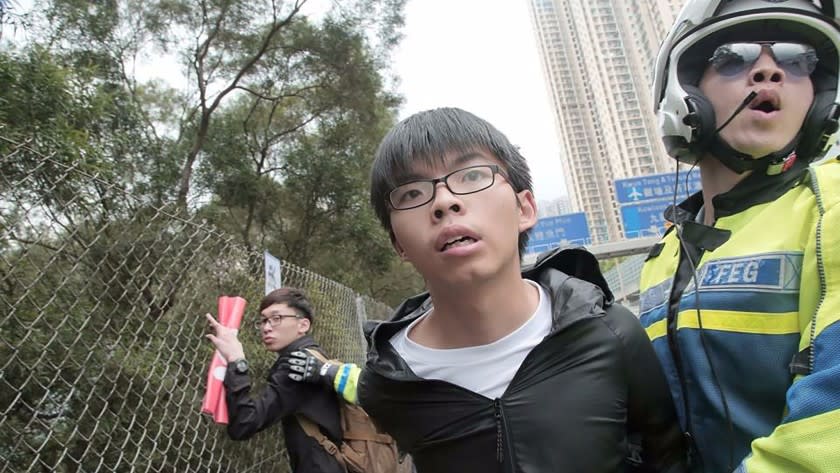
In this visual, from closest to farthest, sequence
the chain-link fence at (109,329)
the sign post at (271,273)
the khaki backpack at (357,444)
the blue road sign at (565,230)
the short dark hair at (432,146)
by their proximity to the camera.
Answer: the short dark hair at (432,146) < the chain-link fence at (109,329) < the khaki backpack at (357,444) < the sign post at (271,273) < the blue road sign at (565,230)

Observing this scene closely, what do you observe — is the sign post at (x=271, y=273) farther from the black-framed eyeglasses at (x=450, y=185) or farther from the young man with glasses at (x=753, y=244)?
the young man with glasses at (x=753, y=244)

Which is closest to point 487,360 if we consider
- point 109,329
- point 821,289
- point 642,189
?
point 821,289

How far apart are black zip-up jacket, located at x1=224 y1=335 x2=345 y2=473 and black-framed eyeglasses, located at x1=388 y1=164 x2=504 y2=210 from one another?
1375 millimetres

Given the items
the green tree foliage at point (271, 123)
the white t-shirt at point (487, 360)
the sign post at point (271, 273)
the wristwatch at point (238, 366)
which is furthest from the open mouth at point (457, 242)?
the green tree foliage at point (271, 123)

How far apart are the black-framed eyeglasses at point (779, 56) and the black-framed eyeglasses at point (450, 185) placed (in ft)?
2.06

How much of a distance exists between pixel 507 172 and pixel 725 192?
1.83ft

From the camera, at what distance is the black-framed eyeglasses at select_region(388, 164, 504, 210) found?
1.14m

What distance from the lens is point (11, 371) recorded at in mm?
2400

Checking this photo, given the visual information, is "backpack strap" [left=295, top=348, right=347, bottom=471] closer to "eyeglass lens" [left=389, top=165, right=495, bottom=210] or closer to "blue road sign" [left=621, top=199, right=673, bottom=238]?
"eyeglass lens" [left=389, top=165, right=495, bottom=210]

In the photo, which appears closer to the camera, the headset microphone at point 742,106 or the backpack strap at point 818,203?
the backpack strap at point 818,203

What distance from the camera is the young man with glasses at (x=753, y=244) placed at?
794 mm

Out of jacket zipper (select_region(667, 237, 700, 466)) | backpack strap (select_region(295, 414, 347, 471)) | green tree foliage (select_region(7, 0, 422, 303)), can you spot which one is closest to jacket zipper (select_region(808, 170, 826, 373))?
jacket zipper (select_region(667, 237, 700, 466))

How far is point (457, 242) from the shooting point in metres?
1.08

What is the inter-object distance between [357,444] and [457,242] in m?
1.66
